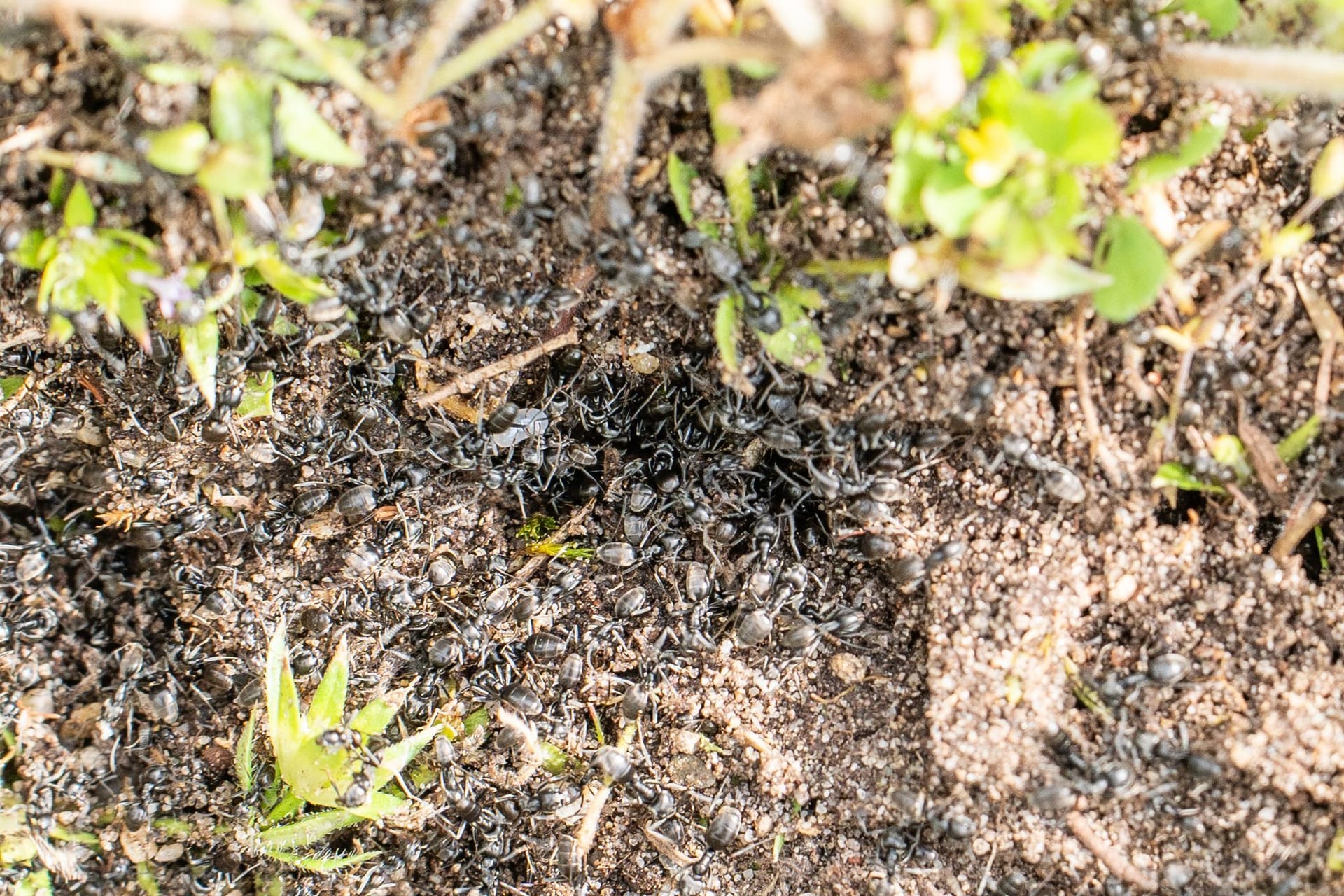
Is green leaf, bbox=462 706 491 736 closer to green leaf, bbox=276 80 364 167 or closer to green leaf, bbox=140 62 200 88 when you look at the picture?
green leaf, bbox=276 80 364 167

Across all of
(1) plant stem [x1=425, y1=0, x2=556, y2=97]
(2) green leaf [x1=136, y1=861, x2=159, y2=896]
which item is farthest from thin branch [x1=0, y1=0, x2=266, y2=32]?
(2) green leaf [x1=136, y1=861, x2=159, y2=896]

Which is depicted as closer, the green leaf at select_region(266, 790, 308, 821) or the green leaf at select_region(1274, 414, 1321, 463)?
the green leaf at select_region(1274, 414, 1321, 463)

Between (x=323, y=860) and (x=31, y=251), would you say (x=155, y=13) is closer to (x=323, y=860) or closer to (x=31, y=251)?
(x=31, y=251)

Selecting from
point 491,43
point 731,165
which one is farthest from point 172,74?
point 731,165

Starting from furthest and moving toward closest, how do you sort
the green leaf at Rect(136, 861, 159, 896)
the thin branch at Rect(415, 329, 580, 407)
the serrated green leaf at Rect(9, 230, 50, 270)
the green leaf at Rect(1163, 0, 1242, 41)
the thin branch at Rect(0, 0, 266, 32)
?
the green leaf at Rect(136, 861, 159, 896)
the thin branch at Rect(415, 329, 580, 407)
the serrated green leaf at Rect(9, 230, 50, 270)
the green leaf at Rect(1163, 0, 1242, 41)
the thin branch at Rect(0, 0, 266, 32)

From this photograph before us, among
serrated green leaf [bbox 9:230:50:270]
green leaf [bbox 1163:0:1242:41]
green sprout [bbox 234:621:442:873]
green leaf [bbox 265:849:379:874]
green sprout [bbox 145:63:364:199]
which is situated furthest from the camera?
green leaf [bbox 265:849:379:874]

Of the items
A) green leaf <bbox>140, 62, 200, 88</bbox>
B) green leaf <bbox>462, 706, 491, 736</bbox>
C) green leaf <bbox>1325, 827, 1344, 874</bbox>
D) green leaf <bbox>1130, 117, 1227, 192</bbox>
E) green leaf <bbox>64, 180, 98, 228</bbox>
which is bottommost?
green leaf <bbox>462, 706, 491, 736</bbox>
